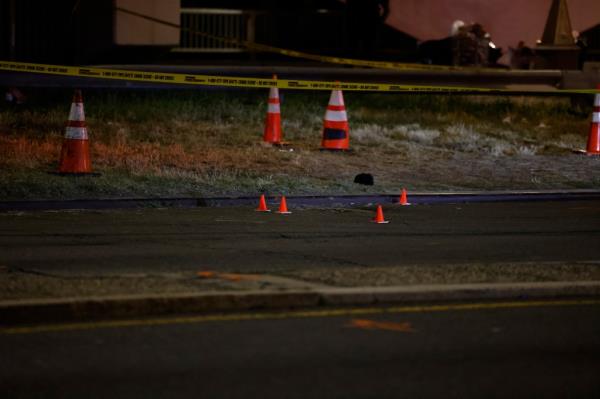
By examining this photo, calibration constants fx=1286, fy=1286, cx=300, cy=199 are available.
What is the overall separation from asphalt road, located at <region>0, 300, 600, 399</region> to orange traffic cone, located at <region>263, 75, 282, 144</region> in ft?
30.0

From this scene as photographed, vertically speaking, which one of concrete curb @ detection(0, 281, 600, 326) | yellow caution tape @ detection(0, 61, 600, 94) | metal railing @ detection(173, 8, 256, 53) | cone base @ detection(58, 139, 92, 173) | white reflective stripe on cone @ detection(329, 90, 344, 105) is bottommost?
concrete curb @ detection(0, 281, 600, 326)

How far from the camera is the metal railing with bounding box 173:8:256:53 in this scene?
26.5 meters

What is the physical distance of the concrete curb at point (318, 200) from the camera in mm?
12789

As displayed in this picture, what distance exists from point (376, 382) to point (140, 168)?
8.55 meters

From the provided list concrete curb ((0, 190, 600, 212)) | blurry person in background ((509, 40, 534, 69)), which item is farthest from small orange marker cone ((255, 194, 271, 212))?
blurry person in background ((509, 40, 534, 69))

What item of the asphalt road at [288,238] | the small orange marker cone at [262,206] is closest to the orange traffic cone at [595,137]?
the asphalt road at [288,238]

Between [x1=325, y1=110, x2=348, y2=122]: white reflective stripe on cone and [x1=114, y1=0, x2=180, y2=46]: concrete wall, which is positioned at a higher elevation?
[x1=114, y1=0, x2=180, y2=46]: concrete wall

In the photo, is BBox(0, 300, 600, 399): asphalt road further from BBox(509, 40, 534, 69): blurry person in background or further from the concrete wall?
BBox(509, 40, 534, 69): blurry person in background

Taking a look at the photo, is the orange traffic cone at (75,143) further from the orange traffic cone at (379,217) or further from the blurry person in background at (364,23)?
the blurry person in background at (364,23)

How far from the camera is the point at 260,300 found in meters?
8.11

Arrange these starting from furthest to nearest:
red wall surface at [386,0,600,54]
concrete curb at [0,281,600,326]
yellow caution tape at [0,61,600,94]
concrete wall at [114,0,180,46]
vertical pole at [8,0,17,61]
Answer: red wall surface at [386,0,600,54] → concrete wall at [114,0,180,46] → vertical pole at [8,0,17,61] → yellow caution tape at [0,61,600,94] → concrete curb at [0,281,600,326]

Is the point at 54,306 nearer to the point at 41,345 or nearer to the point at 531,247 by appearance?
the point at 41,345

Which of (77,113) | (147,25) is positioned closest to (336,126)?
(77,113)

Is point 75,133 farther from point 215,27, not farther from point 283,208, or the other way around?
point 215,27
